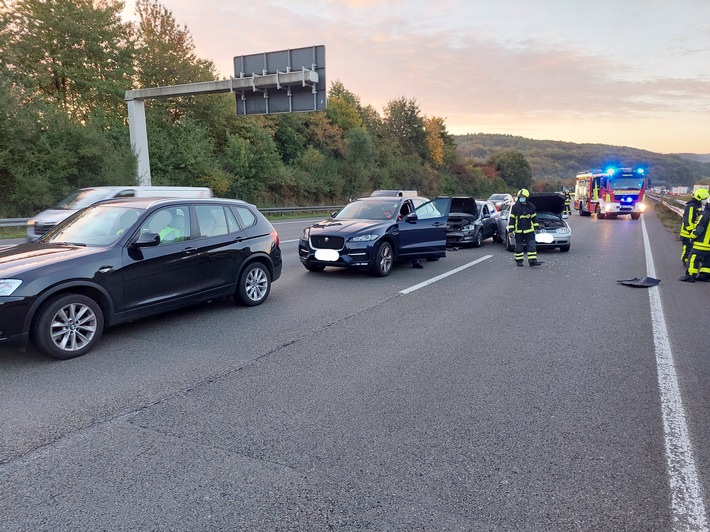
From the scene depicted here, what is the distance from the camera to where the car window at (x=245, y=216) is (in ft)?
25.4

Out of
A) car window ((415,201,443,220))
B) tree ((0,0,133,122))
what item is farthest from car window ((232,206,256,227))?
tree ((0,0,133,122))

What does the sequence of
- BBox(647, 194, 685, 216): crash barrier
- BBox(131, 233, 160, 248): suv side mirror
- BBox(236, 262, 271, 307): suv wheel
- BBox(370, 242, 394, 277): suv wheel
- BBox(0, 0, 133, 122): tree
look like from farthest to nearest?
BBox(647, 194, 685, 216): crash barrier → BBox(0, 0, 133, 122): tree → BBox(370, 242, 394, 277): suv wheel → BBox(236, 262, 271, 307): suv wheel → BBox(131, 233, 160, 248): suv side mirror

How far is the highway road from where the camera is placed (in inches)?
112

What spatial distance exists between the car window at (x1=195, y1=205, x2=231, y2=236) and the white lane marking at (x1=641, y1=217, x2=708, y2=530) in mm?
5673

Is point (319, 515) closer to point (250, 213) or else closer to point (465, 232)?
point (250, 213)

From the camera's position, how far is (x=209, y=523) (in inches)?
106

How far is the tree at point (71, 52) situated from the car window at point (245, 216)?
65.8 feet

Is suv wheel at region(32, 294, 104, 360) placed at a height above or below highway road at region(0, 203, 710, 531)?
above

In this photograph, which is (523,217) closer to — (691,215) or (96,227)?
(691,215)

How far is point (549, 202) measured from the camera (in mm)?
15438

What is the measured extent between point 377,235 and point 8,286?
6.63m

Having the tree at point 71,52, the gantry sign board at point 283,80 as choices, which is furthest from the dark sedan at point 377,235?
the tree at point 71,52

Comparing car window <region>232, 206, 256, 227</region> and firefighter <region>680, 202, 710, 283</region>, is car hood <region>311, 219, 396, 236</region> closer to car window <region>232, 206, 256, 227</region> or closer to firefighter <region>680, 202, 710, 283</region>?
car window <region>232, 206, 256, 227</region>

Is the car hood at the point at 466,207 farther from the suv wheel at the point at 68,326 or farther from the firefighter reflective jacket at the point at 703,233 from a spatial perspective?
the suv wheel at the point at 68,326
